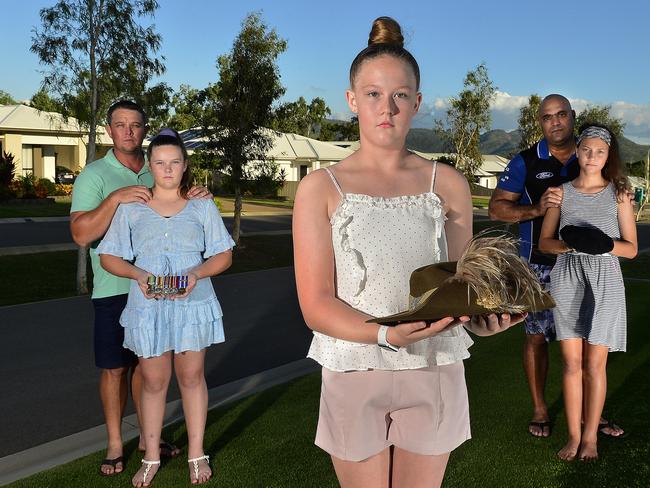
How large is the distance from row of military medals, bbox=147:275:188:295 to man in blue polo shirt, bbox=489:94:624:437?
2.36m

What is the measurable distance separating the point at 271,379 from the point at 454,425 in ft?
15.2

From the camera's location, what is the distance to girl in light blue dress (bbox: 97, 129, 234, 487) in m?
3.88

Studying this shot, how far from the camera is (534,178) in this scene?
5.00 metres

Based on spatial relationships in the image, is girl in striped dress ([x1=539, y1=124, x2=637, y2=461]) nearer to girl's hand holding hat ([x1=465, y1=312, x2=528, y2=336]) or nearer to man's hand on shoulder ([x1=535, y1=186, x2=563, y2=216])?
man's hand on shoulder ([x1=535, y1=186, x2=563, y2=216])

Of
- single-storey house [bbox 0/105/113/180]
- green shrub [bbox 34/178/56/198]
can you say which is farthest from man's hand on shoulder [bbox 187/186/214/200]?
single-storey house [bbox 0/105/113/180]

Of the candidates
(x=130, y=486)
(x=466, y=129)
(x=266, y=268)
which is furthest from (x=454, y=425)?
(x=466, y=129)

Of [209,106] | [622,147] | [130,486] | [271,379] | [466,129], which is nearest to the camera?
[130,486]

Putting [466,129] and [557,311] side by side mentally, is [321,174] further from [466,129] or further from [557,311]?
[466,129]

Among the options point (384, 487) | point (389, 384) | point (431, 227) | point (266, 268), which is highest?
point (431, 227)

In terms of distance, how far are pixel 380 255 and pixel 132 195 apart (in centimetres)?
229

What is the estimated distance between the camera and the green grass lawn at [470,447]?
4.22 meters

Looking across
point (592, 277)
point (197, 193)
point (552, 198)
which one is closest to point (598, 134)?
point (552, 198)

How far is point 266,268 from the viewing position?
1591 centimetres

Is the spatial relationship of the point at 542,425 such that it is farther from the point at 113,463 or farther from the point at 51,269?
the point at 51,269
